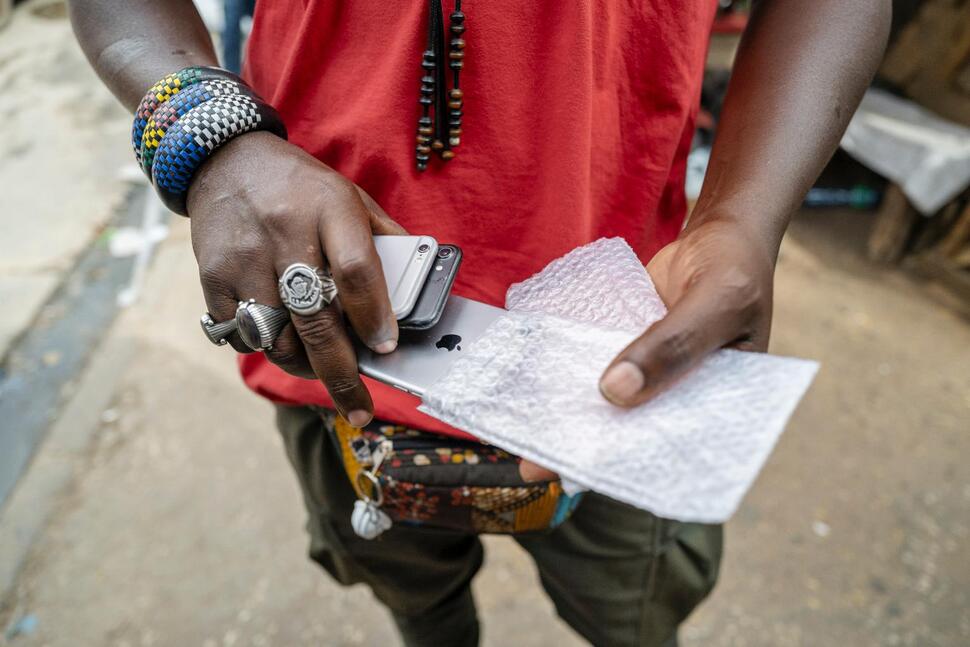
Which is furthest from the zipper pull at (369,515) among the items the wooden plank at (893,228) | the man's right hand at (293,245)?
the wooden plank at (893,228)

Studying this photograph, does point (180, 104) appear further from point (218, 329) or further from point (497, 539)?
point (497, 539)

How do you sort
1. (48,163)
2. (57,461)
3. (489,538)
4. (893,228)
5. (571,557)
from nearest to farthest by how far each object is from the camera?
(571,557), (489,538), (57,461), (893,228), (48,163)

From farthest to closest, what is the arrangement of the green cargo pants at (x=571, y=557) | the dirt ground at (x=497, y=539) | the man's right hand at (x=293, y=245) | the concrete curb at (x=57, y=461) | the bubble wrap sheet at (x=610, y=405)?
the concrete curb at (x=57, y=461), the dirt ground at (x=497, y=539), the green cargo pants at (x=571, y=557), the man's right hand at (x=293, y=245), the bubble wrap sheet at (x=610, y=405)

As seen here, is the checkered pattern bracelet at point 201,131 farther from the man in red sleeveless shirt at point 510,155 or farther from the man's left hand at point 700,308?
the man's left hand at point 700,308

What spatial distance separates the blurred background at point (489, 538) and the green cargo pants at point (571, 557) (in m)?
0.62

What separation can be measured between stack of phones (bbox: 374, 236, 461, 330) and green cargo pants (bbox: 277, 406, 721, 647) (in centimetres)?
37

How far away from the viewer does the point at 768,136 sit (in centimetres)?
78

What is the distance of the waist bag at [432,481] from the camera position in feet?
2.79

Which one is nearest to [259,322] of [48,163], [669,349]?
[669,349]

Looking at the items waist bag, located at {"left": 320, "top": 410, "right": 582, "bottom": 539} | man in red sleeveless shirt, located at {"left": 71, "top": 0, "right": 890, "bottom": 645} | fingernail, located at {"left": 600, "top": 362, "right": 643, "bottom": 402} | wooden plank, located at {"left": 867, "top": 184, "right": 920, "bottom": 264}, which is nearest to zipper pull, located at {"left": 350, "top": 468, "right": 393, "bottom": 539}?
waist bag, located at {"left": 320, "top": 410, "right": 582, "bottom": 539}

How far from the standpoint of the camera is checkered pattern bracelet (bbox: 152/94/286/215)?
0.69m

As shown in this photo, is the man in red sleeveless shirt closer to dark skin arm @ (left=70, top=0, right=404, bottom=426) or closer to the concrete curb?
dark skin arm @ (left=70, top=0, right=404, bottom=426)

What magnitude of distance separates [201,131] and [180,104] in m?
0.05

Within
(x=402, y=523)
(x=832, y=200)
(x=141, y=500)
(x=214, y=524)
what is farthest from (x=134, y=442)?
(x=832, y=200)
